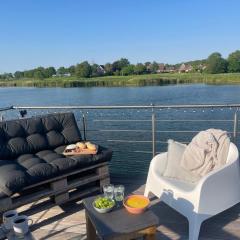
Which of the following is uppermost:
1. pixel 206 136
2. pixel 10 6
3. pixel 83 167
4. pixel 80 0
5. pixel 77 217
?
pixel 80 0

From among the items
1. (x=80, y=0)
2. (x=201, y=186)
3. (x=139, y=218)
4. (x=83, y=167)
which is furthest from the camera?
(x=80, y=0)

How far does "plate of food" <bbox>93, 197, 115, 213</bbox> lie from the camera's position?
1786 millimetres

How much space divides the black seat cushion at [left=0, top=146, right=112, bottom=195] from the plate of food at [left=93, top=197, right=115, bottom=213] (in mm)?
791

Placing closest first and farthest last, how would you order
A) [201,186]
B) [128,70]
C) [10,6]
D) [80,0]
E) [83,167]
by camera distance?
1. [201,186]
2. [83,167]
3. [10,6]
4. [80,0]
5. [128,70]

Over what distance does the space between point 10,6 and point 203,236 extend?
33.5ft

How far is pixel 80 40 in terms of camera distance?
1018 inches

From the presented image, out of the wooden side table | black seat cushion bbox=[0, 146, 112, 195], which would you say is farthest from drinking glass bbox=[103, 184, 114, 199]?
black seat cushion bbox=[0, 146, 112, 195]

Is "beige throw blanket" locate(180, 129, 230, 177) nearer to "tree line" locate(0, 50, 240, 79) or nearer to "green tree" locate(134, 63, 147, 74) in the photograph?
"tree line" locate(0, 50, 240, 79)

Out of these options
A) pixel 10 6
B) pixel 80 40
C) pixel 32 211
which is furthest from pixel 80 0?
pixel 80 40

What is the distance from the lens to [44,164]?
260cm

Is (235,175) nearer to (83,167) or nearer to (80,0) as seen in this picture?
(83,167)

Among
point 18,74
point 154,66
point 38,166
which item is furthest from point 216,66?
point 38,166

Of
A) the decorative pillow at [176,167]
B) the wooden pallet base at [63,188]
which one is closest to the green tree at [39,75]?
the wooden pallet base at [63,188]

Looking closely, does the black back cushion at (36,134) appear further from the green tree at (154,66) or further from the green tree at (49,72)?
the green tree at (154,66)
